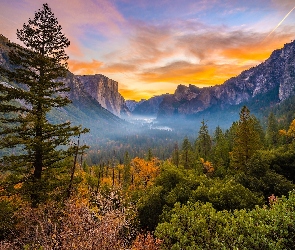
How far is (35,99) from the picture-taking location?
1563cm

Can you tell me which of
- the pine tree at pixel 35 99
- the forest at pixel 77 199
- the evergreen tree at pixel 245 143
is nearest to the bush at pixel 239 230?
the forest at pixel 77 199

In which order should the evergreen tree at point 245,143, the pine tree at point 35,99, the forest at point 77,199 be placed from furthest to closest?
the evergreen tree at point 245,143
the pine tree at point 35,99
the forest at point 77,199

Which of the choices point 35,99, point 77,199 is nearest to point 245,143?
point 77,199

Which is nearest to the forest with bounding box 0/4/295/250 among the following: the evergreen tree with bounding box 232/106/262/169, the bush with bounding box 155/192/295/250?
the bush with bounding box 155/192/295/250

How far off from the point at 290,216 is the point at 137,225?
13.3 metres

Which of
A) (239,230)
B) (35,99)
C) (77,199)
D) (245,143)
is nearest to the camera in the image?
(239,230)

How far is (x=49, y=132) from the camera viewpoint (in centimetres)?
1689

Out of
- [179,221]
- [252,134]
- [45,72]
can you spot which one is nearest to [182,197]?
[179,221]

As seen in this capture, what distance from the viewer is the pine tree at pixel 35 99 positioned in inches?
600

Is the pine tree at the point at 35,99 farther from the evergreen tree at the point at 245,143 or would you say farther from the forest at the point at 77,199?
the evergreen tree at the point at 245,143

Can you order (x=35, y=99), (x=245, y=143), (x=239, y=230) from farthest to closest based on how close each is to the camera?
(x=245, y=143), (x=35, y=99), (x=239, y=230)

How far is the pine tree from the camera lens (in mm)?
15234

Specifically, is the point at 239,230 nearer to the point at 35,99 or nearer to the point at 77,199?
the point at 77,199

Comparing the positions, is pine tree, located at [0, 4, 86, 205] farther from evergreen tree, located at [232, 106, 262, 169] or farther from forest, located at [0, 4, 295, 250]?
evergreen tree, located at [232, 106, 262, 169]
